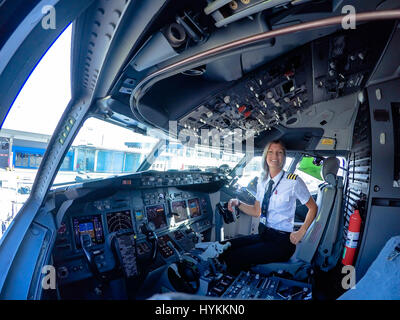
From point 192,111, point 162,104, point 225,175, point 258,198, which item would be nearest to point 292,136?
point 225,175

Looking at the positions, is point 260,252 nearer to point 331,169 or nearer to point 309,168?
point 331,169

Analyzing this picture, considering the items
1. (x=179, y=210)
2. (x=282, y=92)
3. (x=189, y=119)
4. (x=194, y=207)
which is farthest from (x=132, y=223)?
(x=282, y=92)

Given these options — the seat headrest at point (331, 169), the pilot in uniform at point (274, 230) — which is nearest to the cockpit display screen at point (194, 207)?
the pilot in uniform at point (274, 230)

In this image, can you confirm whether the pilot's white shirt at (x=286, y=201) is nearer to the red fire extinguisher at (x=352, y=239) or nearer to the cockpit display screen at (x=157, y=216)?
the red fire extinguisher at (x=352, y=239)

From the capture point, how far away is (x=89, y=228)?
2.09 m

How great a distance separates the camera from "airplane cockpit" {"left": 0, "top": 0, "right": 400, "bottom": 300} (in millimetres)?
939

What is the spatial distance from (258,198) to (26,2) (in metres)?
2.33

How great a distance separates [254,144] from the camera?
4.36m

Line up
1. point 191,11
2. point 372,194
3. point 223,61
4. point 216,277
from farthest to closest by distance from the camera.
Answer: point 372,194 → point 216,277 → point 223,61 → point 191,11

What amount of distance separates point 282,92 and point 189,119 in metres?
1.14

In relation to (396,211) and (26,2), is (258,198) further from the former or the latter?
(26,2)

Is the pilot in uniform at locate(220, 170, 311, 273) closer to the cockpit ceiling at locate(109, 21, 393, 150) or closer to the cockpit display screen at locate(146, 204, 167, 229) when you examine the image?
the cockpit ceiling at locate(109, 21, 393, 150)

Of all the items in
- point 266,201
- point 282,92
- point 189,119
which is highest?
point 282,92

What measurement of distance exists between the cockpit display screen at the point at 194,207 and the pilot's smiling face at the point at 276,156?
5.57ft
